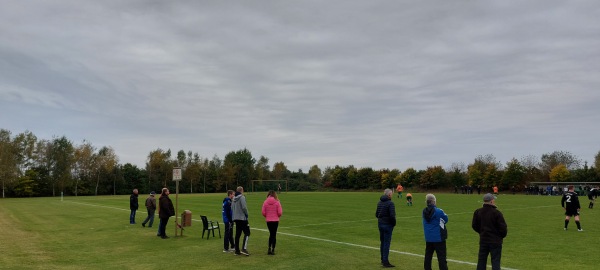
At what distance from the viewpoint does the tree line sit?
85625 millimetres

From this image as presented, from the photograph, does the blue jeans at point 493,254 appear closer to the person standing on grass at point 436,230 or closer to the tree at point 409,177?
the person standing on grass at point 436,230

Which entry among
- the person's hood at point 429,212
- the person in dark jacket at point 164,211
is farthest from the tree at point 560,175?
the person's hood at point 429,212

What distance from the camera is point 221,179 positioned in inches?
4715

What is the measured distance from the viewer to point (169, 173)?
111 metres

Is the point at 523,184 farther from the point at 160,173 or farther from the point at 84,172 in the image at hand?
the point at 84,172

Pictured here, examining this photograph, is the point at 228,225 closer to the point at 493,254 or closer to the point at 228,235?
the point at 228,235

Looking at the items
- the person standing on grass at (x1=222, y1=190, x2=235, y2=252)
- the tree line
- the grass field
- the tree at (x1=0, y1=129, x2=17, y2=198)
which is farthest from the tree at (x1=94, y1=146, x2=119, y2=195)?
the person standing on grass at (x1=222, y1=190, x2=235, y2=252)

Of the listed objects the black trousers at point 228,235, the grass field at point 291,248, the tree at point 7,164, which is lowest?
the grass field at point 291,248

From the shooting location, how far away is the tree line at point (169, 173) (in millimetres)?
85625

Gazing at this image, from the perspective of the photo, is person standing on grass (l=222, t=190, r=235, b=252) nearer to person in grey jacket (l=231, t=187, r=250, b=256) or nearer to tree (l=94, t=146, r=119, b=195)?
person in grey jacket (l=231, t=187, r=250, b=256)

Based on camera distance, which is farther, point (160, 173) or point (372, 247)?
point (160, 173)

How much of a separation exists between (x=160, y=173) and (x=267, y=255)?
10335cm

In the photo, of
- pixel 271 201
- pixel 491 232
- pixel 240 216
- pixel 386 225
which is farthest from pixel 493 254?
pixel 240 216

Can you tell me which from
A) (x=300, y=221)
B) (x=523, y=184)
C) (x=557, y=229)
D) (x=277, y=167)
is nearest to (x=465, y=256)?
(x=557, y=229)
